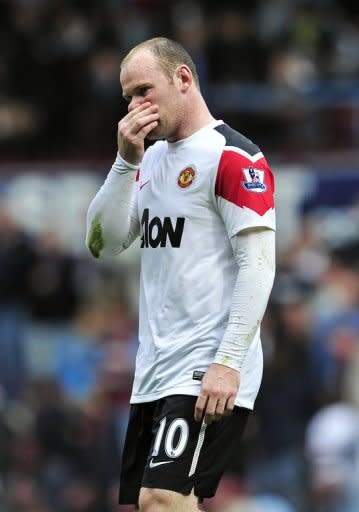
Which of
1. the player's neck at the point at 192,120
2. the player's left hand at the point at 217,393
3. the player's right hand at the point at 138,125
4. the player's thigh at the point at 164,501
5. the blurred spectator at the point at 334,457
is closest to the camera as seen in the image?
the player's left hand at the point at 217,393

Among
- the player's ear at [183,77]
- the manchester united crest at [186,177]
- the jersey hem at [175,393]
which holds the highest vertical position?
the player's ear at [183,77]

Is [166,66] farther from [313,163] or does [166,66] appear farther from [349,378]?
[313,163]

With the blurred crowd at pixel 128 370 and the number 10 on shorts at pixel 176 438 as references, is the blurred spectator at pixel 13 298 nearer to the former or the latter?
the blurred crowd at pixel 128 370

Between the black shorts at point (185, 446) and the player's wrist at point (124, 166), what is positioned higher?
the player's wrist at point (124, 166)

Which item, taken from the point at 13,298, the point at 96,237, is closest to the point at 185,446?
the point at 96,237

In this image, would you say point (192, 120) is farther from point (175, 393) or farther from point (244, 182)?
point (175, 393)

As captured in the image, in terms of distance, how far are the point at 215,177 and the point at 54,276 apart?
7.79 m

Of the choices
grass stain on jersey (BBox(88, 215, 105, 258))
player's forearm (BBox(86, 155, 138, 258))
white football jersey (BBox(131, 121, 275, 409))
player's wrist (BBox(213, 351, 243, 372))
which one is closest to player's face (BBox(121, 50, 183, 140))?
white football jersey (BBox(131, 121, 275, 409))

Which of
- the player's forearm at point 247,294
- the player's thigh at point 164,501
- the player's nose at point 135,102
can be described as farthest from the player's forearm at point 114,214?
the player's thigh at point 164,501

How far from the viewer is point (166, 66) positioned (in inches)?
223

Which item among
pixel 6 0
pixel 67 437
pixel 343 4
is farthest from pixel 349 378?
pixel 6 0

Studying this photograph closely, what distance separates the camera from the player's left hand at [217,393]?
17.6 ft

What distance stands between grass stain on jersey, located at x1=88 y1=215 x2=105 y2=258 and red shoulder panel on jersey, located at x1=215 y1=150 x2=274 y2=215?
2.10 ft

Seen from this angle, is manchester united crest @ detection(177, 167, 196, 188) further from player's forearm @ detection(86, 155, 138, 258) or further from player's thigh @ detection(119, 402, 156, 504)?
player's thigh @ detection(119, 402, 156, 504)
